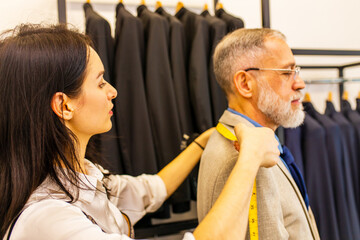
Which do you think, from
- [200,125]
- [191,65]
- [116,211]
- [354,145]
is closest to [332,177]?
[354,145]

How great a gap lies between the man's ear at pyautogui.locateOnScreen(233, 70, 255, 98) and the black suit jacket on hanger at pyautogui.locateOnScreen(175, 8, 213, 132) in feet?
0.71

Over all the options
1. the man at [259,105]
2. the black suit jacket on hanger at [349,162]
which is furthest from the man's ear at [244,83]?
the black suit jacket on hanger at [349,162]

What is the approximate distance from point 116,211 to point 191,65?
0.69m

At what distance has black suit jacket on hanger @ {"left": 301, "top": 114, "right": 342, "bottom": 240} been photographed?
4.63 feet

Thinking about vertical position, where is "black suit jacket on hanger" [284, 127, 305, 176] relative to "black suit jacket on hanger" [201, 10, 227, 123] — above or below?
below

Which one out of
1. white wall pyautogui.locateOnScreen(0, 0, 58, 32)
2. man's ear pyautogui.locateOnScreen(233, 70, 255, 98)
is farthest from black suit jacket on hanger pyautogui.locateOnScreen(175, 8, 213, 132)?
white wall pyautogui.locateOnScreen(0, 0, 58, 32)

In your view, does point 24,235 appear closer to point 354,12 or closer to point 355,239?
point 355,239

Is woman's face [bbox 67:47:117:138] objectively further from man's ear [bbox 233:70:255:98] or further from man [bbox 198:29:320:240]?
man's ear [bbox 233:70:255:98]

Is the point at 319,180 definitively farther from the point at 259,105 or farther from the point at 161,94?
the point at 161,94

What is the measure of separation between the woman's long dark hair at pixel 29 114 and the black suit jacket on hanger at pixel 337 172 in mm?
1241

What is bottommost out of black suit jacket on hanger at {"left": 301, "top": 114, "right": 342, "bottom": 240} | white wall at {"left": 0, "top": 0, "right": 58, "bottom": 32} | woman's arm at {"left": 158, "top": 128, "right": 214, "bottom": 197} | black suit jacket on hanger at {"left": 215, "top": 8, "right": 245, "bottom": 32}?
black suit jacket on hanger at {"left": 301, "top": 114, "right": 342, "bottom": 240}

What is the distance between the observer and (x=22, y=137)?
758 millimetres

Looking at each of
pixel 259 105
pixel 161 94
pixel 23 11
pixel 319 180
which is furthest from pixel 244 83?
pixel 23 11

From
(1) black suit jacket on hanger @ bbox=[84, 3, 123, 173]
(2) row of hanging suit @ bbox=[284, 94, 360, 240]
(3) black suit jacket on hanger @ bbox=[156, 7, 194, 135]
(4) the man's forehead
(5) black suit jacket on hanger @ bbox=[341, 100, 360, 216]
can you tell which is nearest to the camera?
(4) the man's forehead
